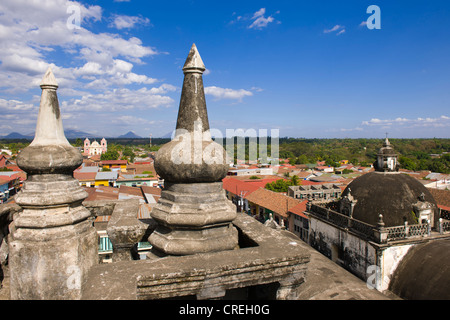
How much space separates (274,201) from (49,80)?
113 ft

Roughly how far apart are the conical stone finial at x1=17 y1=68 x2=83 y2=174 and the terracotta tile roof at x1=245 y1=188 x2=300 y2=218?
99.7 feet

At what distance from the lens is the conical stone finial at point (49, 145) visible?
99.1 inches

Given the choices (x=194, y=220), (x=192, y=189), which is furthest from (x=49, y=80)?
(x=194, y=220)

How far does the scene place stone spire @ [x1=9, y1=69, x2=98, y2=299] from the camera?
7.39 feet

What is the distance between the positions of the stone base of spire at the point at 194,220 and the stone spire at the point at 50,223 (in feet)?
2.17

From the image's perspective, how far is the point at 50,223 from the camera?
7.72 ft

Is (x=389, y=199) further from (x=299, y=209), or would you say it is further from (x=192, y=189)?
(x=192, y=189)

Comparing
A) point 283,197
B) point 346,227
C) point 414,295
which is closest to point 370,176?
point 346,227

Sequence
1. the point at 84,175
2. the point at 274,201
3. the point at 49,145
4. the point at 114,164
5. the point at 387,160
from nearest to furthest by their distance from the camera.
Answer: the point at 49,145, the point at 387,160, the point at 274,201, the point at 84,175, the point at 114,164

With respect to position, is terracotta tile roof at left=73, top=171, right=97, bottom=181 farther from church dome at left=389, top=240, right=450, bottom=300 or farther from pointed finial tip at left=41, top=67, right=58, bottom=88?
pointed finial tip at left=41, top=67, right=58, bottom=88

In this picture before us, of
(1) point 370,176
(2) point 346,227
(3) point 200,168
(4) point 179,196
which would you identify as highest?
(3) point 200,168
